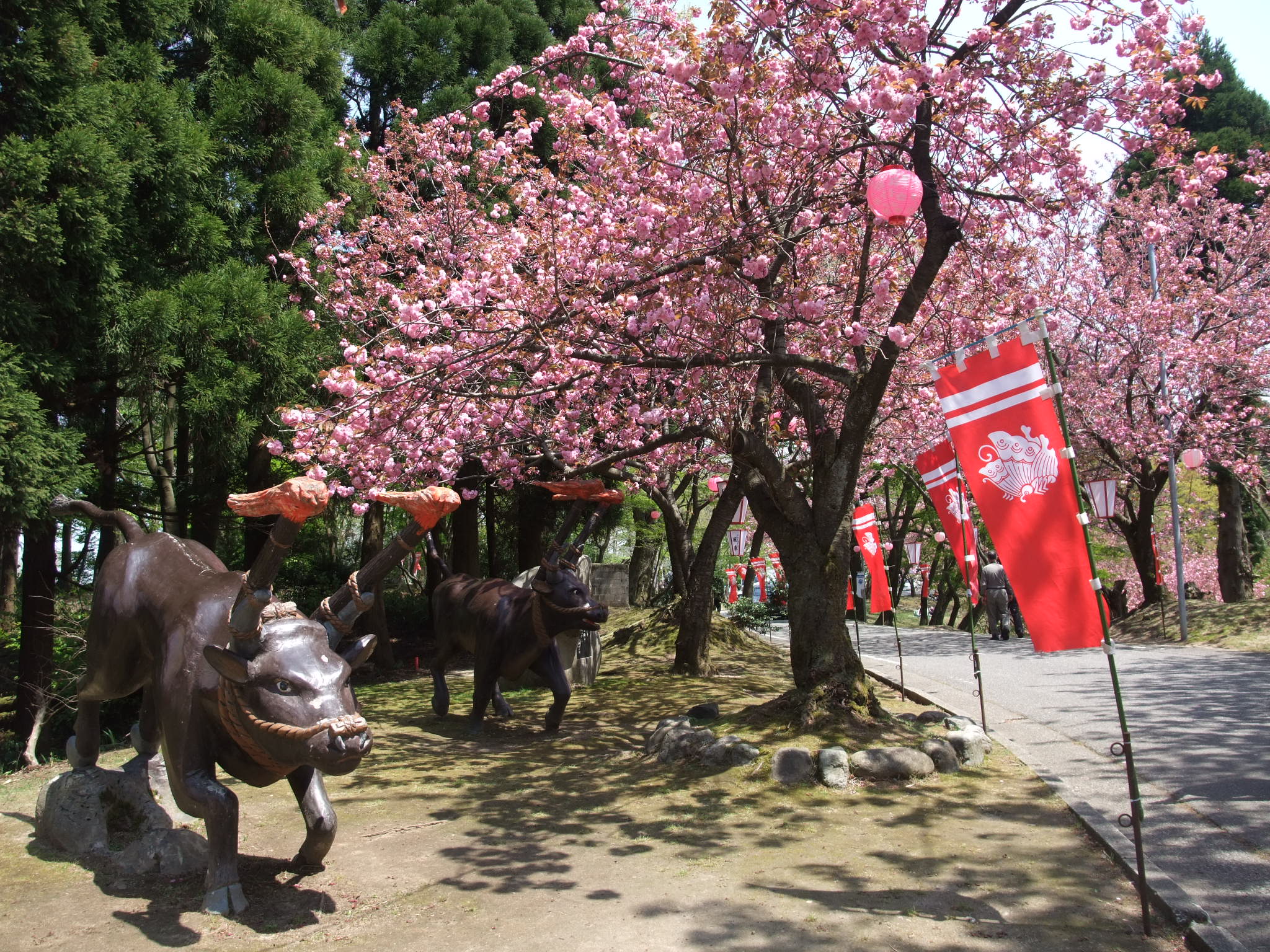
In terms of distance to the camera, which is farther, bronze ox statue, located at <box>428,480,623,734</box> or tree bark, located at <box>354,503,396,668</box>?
tree bark, located at <box>354,503,396,668</box>

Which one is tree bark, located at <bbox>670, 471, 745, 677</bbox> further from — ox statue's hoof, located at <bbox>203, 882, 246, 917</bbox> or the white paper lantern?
ox statue's hoof, located at <bbox>203, 882, 246, 917</bbox>

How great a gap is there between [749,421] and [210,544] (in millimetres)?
9377

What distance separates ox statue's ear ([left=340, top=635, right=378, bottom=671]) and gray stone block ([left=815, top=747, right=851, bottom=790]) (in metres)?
3.81

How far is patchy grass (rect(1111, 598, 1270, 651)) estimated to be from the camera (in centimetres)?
1530

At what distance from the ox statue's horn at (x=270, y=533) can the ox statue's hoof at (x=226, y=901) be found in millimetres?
1314

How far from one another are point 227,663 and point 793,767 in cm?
451

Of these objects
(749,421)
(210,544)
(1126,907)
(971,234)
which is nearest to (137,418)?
(210,544)

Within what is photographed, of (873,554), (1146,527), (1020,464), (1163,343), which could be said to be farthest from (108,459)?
(1146,527)

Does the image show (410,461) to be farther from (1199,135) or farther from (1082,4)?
(1199,135)

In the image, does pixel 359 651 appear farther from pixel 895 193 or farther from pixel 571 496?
pixel 571 496

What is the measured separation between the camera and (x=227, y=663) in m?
4.65

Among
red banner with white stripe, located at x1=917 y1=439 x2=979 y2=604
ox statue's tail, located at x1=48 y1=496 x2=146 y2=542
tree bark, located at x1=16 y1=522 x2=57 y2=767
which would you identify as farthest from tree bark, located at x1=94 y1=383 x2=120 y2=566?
red banner with white stripe, located at x1=917 y1=439 x2=979 y2=604

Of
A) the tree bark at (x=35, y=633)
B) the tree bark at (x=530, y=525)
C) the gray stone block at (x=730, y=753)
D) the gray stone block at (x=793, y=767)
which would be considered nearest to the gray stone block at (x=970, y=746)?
the gray stone block at (x=793, y=767)

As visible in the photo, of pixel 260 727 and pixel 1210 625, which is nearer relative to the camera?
pixel 260 727
